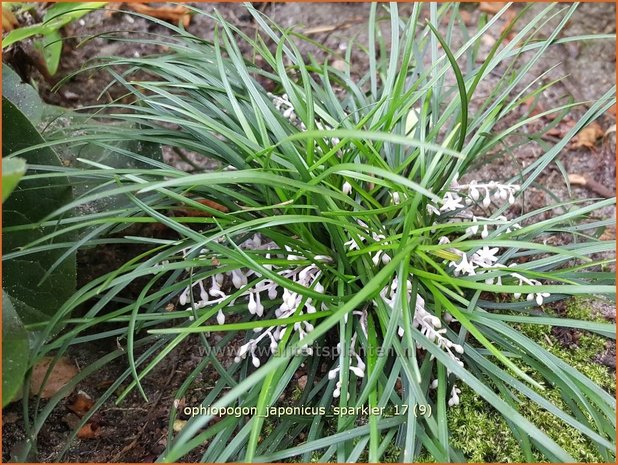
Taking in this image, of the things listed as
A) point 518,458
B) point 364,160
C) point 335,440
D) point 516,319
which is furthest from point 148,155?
point 518,458

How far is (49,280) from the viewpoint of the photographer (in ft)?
3.94

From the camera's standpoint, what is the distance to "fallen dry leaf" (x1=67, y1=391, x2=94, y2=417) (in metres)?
1.31

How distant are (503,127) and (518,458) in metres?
1.08

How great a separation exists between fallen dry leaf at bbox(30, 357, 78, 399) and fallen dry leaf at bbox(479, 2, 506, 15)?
1.82 meters

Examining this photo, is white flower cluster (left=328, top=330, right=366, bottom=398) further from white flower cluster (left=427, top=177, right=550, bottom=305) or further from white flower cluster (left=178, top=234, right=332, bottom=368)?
white flower cluster (left=427, top=177, right=550, bottom=305)

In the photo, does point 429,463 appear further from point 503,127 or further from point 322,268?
point 503,127

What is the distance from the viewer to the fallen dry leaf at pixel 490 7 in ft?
7.18

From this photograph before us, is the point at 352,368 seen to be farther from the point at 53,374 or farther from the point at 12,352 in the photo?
the point at 53,374

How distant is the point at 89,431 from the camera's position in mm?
1270

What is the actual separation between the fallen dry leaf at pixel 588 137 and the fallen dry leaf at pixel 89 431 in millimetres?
1568

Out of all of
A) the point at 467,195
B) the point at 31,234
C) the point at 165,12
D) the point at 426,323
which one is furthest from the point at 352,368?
the point at 165,12

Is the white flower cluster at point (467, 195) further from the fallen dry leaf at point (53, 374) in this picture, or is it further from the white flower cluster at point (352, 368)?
the fallen dry leaf at point (53, 374)

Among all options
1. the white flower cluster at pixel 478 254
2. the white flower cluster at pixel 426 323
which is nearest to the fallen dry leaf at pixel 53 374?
the white flower cluster at pixel 426 323

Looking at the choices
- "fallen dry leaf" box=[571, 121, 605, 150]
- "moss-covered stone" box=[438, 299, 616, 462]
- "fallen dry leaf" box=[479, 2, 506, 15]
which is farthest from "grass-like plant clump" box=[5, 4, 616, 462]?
"fallen dry leaf" box=[479, 2, 506, 15]
